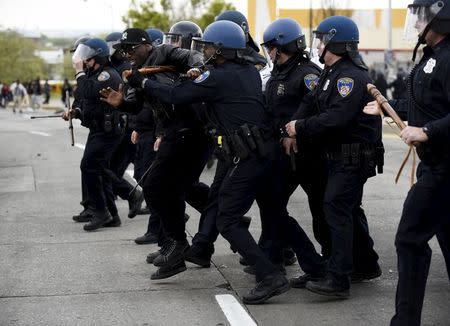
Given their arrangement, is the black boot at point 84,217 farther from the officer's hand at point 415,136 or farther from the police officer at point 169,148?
the officer's hand at point 415,136

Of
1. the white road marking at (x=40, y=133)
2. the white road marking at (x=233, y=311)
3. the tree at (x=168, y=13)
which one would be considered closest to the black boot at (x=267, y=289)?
the white road marking at (x=233, y=311)

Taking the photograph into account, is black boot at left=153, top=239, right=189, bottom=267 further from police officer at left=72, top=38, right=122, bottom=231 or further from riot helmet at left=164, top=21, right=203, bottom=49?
police officer at left=72, top=38, right=122, bottom=231

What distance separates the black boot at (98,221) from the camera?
9.93m

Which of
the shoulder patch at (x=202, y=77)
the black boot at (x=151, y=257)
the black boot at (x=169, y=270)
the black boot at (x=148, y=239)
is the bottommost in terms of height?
the black boot at (x=148, y=239)

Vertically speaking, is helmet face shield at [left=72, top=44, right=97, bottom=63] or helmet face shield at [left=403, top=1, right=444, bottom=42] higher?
helmet face shield at [left=403, top=1, right=444, bottom=42]

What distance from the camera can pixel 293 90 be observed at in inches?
276

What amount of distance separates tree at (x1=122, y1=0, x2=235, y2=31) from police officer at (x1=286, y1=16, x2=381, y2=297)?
1488 inches

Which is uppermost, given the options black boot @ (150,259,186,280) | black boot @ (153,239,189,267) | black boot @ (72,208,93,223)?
black boot @ (153,239,189,267)

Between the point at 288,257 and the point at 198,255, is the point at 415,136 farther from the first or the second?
the point at 288,257

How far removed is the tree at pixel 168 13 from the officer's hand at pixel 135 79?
1471 inches

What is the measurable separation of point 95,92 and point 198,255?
8.89ft

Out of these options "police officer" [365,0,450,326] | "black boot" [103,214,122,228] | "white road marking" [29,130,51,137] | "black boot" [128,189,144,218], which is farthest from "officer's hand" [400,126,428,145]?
"white road marking" [29,130,51,137]

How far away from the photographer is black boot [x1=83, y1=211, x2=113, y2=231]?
32.6 ft

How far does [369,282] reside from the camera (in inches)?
282
